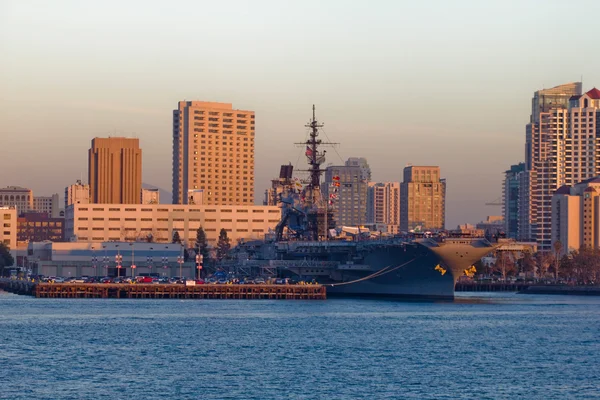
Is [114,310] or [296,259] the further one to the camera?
[296,259]

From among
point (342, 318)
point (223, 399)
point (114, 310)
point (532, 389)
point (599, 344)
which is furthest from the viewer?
point (114, 310)

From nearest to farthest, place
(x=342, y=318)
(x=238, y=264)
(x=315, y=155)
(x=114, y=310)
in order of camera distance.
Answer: (x=342, y=318) → (x=114, y=310) → (x=315, y=155) → (x=238, y=264)

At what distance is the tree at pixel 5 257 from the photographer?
165750 mm

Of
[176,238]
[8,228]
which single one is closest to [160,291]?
[176,238]

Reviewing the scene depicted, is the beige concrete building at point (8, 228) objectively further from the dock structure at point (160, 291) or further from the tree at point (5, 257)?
the dock structure at point (160, 291)

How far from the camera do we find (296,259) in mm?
106438

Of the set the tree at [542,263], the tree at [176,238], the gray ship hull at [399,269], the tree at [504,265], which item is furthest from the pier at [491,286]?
the gray ship hull at [399,269]

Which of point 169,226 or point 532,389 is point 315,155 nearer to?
point 532,389

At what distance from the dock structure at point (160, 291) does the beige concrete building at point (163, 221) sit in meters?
69.7

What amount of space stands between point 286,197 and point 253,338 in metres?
49.7

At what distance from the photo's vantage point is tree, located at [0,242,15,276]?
16575cm

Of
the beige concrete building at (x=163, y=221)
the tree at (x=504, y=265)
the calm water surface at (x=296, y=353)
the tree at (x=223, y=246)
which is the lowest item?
the calm water surface at (x=296, y=353)

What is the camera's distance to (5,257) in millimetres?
166875

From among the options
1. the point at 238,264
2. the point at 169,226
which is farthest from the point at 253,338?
the point at 169,226
